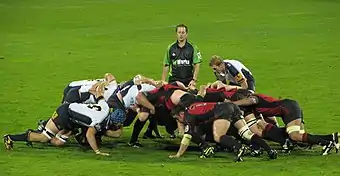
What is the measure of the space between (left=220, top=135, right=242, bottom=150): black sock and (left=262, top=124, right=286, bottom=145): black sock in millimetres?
1001

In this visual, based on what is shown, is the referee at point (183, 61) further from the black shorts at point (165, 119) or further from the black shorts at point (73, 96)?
the black shorts at point (73, 96)

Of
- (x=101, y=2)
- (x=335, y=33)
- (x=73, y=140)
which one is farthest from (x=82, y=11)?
(x=73, y=140)

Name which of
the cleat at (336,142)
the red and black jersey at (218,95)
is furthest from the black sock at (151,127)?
the cleat at (336,142)

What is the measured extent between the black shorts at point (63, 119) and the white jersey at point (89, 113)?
124 mm

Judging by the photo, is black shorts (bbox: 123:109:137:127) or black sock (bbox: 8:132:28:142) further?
black shorts (bbox: 123:109:137:127)

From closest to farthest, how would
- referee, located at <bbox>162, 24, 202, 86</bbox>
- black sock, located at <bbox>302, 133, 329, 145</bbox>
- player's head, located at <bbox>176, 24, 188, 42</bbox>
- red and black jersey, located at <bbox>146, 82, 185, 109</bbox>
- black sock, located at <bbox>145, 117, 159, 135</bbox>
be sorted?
black sock, located at <bbox>302, 133, 329, 145</bbox> < red and black jersey, located at <bbox>146, 82, 185, 109</bbox> < black sock, located at <bbox>145, 117, 159, 135</bbox> < player's head, located at <bbox>176, 24, 188, 42</bbox> < referee, located at <bbox>162, 24, 202, 86</bbox>

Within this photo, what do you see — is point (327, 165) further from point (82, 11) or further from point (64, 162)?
point (82, 11)

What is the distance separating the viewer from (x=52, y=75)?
2580 centimetres

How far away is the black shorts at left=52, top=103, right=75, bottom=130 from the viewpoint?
A: 1592 cm

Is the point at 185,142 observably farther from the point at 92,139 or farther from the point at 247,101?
the point at 92,139

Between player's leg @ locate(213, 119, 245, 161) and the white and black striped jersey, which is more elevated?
the white and black striped jersey

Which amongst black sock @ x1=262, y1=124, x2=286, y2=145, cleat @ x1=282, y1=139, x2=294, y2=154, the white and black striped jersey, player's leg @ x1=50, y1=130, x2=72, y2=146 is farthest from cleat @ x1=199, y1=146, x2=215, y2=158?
player's leg @ x1=50, y1=130, x2=72, y2=146

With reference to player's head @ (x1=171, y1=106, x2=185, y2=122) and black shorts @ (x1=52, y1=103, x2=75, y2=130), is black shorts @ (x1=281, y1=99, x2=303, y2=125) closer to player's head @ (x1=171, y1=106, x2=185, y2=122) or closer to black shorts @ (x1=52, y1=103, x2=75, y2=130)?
player's head @ (x1=171, y1=106, x2=185, y2=122)

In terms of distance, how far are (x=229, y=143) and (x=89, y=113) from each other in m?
2.48
